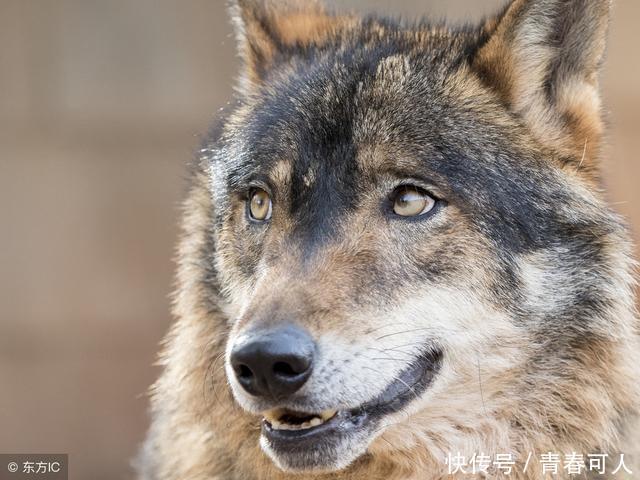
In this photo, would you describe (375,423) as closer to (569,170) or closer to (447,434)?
(447,434)

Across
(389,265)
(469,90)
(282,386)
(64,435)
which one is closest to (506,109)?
(469,90)

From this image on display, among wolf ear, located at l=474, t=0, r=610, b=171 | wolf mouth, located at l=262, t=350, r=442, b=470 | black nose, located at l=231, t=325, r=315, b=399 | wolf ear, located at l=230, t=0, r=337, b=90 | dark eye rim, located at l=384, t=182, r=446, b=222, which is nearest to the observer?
black nose, located at l=231, t=325, r=315, b=399

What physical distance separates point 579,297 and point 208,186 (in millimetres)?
1700

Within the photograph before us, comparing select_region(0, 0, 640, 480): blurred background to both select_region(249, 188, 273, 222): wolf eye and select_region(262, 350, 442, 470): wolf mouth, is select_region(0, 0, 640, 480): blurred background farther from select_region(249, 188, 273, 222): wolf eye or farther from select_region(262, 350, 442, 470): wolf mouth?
select_region(262, 350, 442, 470): wolf mouth

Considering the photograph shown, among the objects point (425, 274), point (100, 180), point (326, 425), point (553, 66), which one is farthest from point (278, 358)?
point (100, 180)

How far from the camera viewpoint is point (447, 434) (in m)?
3.70

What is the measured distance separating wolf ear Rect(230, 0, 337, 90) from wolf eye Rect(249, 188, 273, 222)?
2.40 ft

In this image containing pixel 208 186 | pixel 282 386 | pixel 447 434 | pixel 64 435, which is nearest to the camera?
pixel 282 386

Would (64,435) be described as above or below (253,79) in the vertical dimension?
below

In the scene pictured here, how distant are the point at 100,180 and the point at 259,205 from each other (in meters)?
5.26

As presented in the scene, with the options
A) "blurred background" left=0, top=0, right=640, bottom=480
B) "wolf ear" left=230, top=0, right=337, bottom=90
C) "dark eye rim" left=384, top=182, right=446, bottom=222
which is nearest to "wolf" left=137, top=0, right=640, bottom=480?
"dark eye rim" left=384, top=182, right=446, bottom=222

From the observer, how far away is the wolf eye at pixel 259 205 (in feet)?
13.1

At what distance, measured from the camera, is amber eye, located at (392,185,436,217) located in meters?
Answer: 3.72

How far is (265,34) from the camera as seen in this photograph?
15.2 ft
